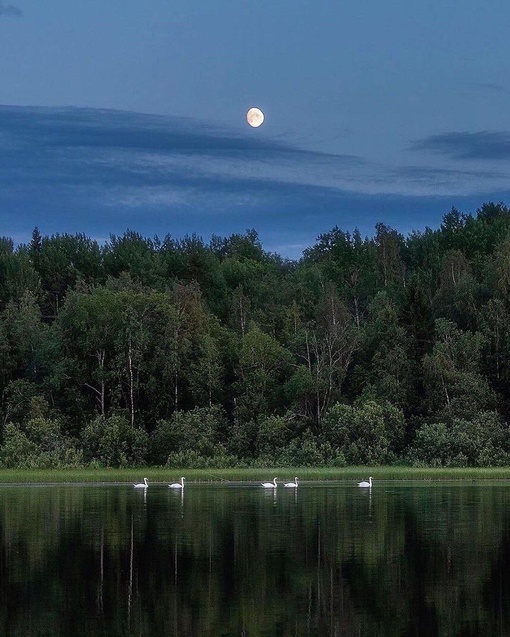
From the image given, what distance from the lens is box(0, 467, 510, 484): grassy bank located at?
78000 millimetres

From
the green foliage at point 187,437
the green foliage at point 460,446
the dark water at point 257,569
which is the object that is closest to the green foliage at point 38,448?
the green foliage at point 187,437

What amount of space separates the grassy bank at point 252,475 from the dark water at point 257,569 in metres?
22.5

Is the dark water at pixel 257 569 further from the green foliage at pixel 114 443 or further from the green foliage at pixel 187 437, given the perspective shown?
the green foliage at pixel 114 443

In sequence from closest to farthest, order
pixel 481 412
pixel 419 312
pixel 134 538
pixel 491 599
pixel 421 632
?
pixel 421 632
pixel 491 599
pixel 134 538
pixel 481 412
pixel 419 312

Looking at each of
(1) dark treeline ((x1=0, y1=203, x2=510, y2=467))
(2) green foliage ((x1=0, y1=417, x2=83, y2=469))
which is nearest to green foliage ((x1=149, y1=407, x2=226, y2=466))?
(1) dark treeline ((x1=0, y1=203, x2=510, y2=467))

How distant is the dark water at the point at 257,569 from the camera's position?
24.8m

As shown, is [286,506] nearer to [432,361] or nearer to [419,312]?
[432,361]

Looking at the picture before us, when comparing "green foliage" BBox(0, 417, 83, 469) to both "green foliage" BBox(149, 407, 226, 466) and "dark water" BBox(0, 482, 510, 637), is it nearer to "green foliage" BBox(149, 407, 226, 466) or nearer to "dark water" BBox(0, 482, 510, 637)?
"green foliage" BBox(149, 407, 226, 466)

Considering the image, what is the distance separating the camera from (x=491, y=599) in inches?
1062

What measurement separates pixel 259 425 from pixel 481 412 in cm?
1703

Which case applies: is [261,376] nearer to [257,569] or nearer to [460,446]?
[460,446]

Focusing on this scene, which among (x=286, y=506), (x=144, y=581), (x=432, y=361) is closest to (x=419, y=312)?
(x=432, y=361)

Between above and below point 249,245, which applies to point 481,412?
below

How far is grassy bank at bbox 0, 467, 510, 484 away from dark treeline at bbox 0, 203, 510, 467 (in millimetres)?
5114
